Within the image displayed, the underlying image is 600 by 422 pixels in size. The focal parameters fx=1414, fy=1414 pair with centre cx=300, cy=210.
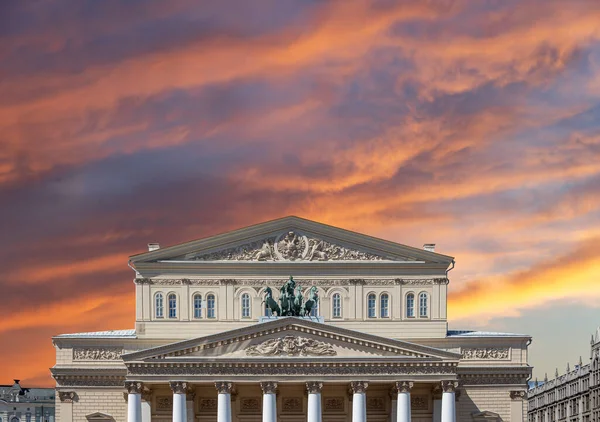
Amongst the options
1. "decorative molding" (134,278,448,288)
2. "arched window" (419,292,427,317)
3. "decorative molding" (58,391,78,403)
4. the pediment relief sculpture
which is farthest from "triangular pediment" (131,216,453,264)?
"decorative molding" (58,391,78,403)

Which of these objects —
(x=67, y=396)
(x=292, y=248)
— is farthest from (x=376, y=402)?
(x=67, y=396)

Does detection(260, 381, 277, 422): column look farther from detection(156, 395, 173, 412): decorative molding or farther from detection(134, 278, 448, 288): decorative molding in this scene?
detection(134, 278, 448, 288): decorative molding

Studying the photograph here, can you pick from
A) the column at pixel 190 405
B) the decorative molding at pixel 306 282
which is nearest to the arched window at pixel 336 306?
the decorative molding at pixel 306 282

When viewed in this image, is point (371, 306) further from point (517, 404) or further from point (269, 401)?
point (517, 404)

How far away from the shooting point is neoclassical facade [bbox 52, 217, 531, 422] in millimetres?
95688

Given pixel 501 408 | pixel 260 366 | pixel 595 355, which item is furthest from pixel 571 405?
pixel 260 366

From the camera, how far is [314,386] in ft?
315

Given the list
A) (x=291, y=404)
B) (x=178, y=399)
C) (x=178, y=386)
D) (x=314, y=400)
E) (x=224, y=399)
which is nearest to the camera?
(x=178, y=386)

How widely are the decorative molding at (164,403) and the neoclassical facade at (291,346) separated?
70mm

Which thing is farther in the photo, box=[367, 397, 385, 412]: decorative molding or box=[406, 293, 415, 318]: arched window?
box=[406, 293, 415, 318]: arched window

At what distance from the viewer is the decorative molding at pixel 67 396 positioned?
328 feet

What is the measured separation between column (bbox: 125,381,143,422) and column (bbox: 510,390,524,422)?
26.3m

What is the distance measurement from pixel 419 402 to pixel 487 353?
20.0 feet

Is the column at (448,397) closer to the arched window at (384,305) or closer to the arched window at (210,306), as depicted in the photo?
the arched window at (384,305)
